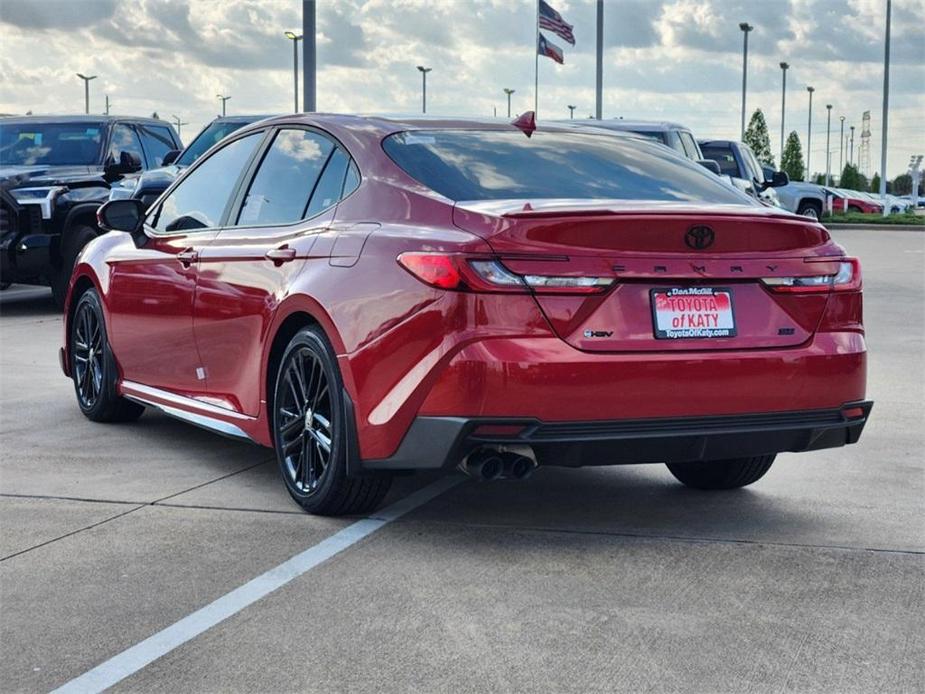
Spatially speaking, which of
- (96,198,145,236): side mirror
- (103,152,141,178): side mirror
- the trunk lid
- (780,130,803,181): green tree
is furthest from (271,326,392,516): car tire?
(780,130,803,181): green tree

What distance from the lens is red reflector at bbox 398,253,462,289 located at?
200 inches

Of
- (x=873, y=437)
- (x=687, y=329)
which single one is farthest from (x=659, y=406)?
(x=873, y=437)

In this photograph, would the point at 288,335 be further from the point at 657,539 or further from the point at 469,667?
the point at 469,667

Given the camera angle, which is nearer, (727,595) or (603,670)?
(603,670)

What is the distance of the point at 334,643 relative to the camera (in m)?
4.24

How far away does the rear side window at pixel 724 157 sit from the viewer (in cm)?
2455

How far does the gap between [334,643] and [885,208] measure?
6149 cm

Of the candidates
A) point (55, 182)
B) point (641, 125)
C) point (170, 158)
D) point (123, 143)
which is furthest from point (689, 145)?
point (55, 182)

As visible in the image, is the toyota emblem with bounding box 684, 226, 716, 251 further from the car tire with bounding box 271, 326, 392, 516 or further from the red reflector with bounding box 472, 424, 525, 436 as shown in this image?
the car tire with bounding box 271, 326, 392, 516

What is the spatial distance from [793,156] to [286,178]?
130 m

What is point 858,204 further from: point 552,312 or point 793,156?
point 793,156

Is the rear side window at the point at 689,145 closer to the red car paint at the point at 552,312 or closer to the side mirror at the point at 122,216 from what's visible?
the side mirror at the point at 122,216

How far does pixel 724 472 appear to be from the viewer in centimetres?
646

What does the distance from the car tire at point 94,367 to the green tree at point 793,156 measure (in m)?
121
